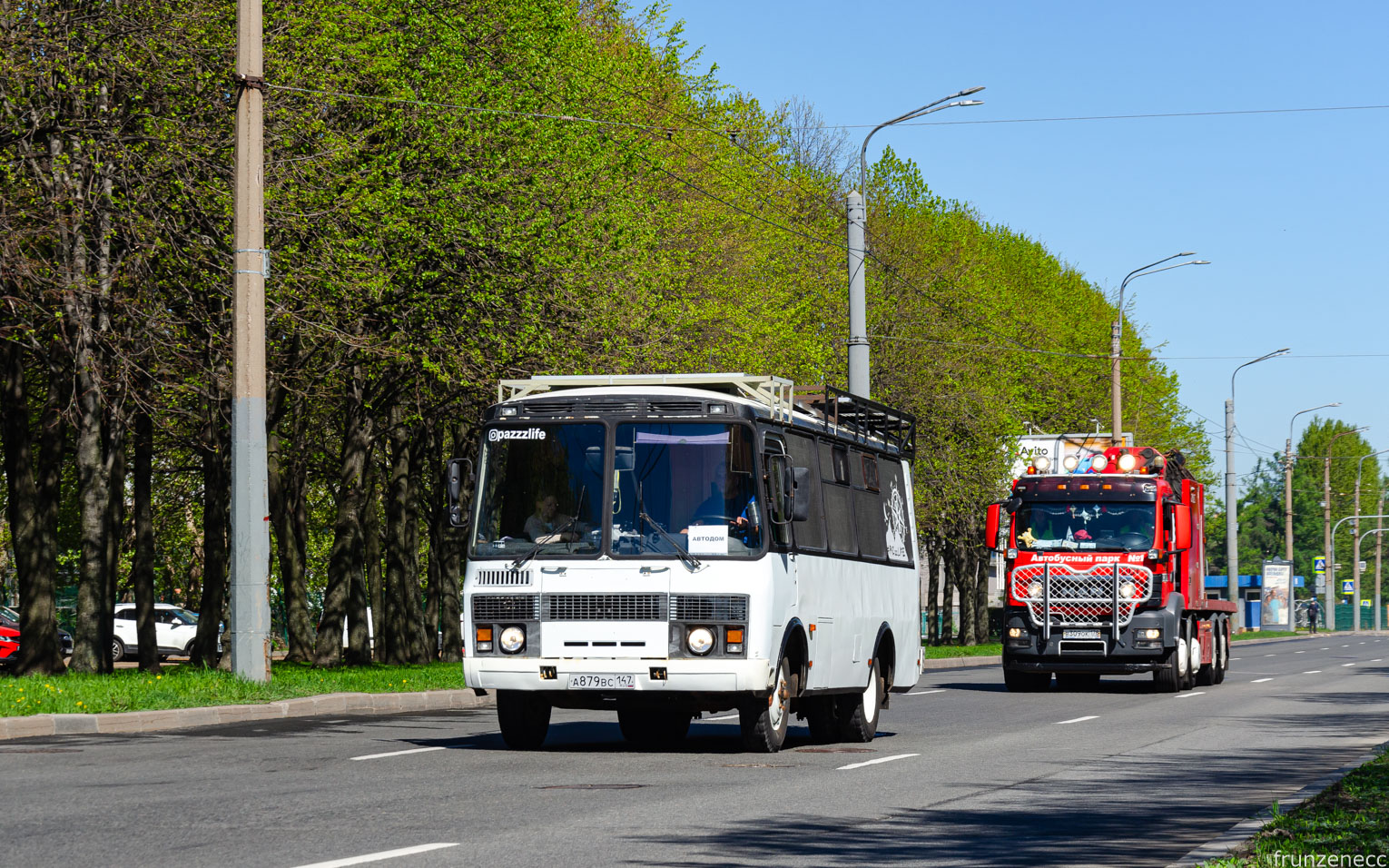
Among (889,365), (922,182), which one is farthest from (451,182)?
(922,182)

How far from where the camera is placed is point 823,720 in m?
18.0

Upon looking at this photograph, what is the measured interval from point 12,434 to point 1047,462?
15583 mm

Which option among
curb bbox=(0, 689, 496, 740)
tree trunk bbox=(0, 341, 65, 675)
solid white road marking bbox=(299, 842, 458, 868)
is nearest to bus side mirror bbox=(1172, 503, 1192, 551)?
curb bbox=(0, 689, 496, 740)

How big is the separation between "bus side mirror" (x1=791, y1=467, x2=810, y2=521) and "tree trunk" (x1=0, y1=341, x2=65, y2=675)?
14.8m

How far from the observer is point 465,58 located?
28625 mm

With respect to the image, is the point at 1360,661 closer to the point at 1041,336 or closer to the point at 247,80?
the point at 1041,336

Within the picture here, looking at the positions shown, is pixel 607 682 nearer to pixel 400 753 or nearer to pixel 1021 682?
pixel 400 753

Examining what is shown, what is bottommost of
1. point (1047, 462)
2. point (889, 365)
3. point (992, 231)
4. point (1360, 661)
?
point (1360, 661)

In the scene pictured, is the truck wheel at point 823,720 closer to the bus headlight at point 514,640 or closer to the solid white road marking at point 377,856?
the bus headlight at point 514,640

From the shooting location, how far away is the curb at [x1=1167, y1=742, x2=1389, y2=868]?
29.4 feet

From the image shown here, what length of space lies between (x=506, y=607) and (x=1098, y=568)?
50.0 feet

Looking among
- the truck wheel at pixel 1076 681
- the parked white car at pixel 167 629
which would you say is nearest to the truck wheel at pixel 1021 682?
the truck wheel at pixel 1076 681

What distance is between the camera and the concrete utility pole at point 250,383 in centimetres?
2058

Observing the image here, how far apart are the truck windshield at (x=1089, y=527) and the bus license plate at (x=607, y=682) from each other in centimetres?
1505
